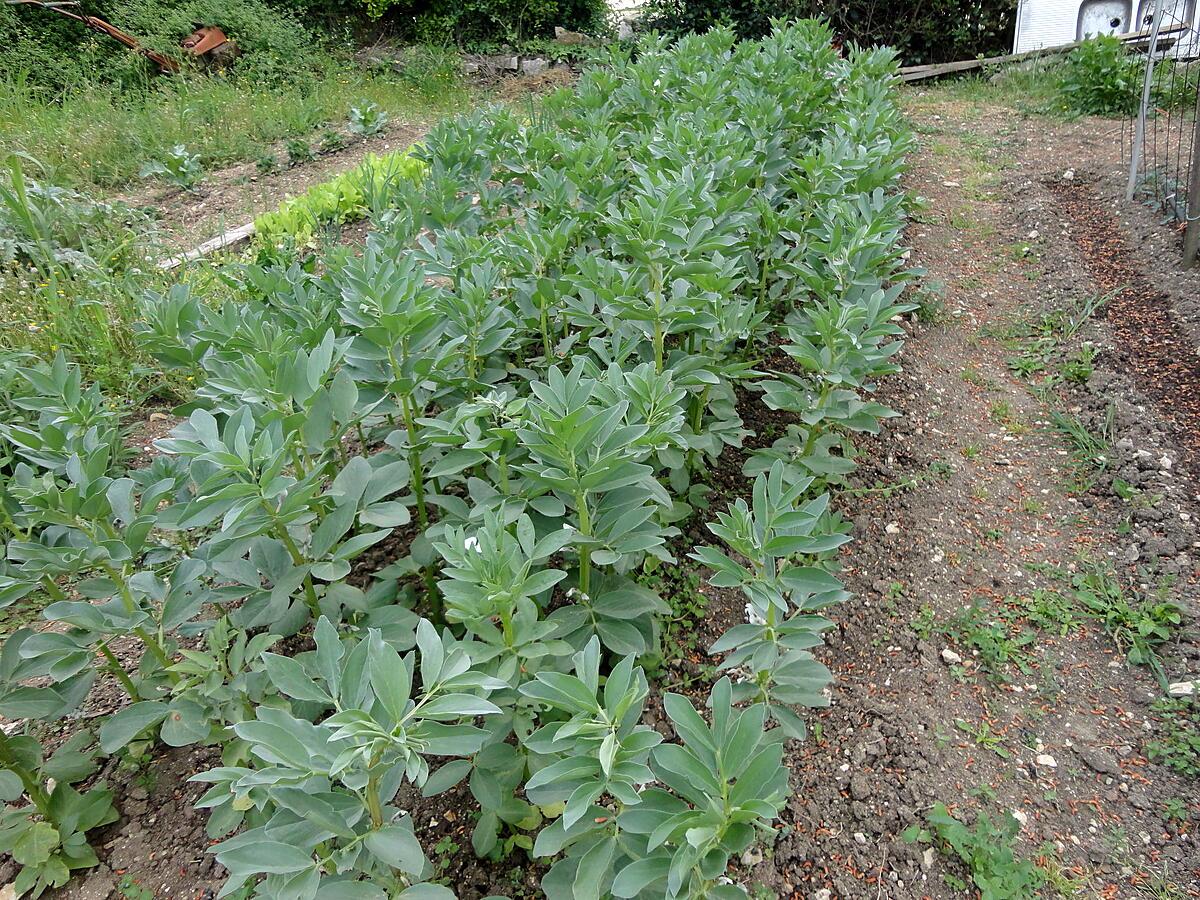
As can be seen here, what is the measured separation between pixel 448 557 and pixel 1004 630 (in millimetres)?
1932

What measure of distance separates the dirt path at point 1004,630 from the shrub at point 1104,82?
4374mm

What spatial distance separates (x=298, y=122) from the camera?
8164mm

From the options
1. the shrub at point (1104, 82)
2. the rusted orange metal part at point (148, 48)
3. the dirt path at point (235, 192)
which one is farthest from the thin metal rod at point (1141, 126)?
the rusted orange metal part at point (148, 48)

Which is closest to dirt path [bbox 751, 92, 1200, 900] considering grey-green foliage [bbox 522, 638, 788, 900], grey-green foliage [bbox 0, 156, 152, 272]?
grey-green foliage [bbox 522, 638, 788, 900]

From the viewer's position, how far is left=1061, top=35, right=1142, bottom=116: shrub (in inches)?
293

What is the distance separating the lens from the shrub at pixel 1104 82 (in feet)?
24.4

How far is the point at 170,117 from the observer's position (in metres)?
8.05

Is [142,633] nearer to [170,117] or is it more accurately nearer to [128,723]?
[128,723]

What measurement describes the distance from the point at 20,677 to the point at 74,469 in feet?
1.55

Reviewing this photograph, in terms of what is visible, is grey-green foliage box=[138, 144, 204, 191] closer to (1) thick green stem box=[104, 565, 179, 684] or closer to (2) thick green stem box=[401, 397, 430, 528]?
(2) thick green stem box=[401, 397, 430, 528]

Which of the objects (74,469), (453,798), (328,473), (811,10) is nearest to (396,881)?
(453,798)

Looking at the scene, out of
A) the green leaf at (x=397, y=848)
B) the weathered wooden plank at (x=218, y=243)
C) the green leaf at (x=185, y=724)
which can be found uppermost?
the weathered wooden plank at (x=218, y=243)

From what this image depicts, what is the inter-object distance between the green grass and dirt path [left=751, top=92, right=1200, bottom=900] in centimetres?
638

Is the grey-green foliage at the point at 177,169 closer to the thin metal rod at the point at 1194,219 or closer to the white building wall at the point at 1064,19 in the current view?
the thin metal rod at the point at 1194,219
